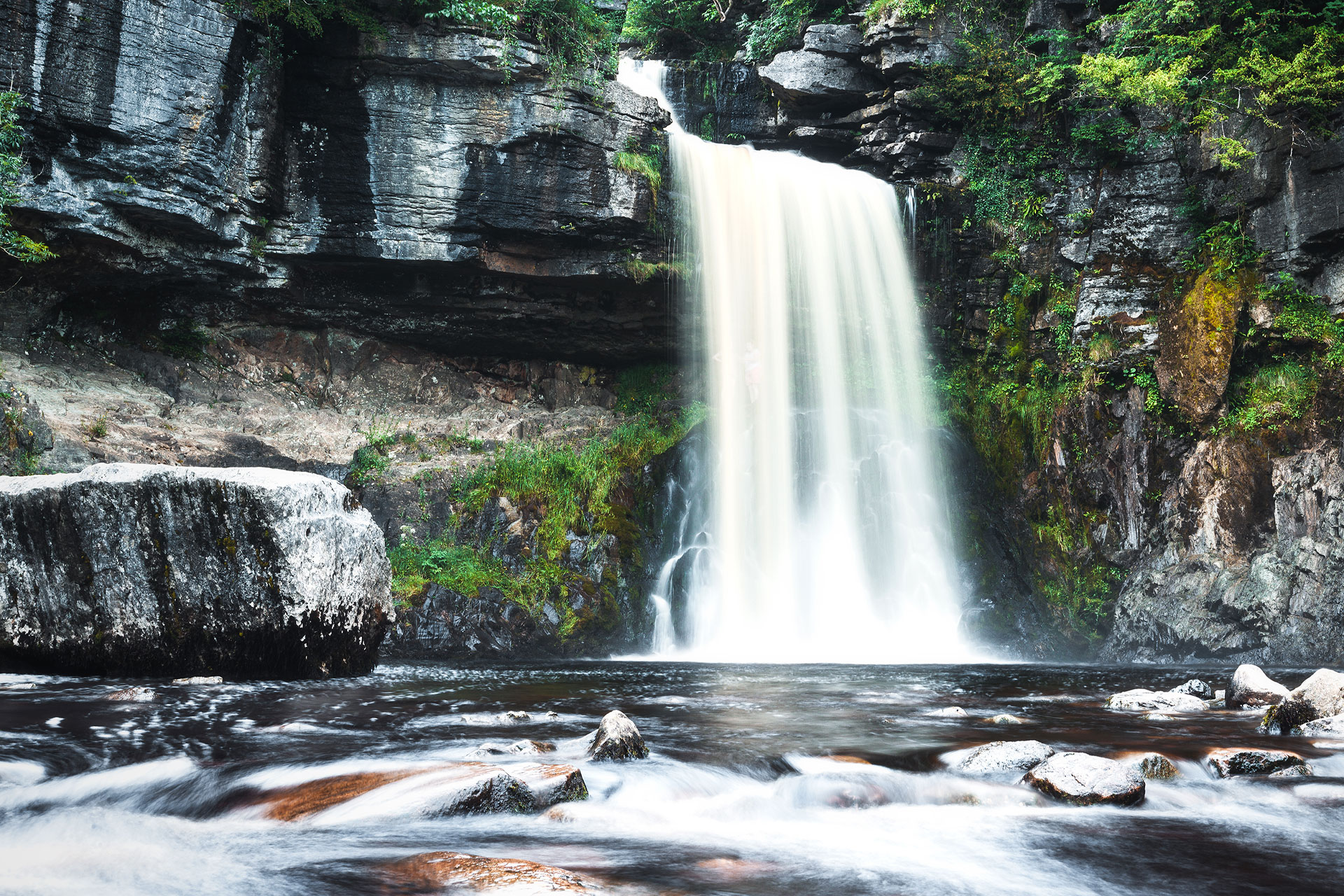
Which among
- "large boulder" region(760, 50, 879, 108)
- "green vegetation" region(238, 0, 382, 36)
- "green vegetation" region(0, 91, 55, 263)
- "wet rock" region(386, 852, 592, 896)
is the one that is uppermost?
"large boulder" region(760, 50, 879, 108)

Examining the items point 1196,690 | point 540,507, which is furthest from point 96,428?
point 1196,690

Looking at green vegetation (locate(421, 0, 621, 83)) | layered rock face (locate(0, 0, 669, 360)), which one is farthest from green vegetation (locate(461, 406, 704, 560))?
green vegetation (locate(421, 0, 621, 83))

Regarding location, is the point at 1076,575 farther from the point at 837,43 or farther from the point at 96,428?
the point at 96,428

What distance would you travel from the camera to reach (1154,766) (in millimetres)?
4410

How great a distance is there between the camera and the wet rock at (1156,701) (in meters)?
6.50

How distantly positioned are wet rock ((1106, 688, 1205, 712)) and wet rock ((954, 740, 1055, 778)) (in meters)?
2.54

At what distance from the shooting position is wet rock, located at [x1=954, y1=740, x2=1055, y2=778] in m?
4.39

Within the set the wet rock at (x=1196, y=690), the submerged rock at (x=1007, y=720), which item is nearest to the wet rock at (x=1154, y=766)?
the submerged rock at (x=1007, y=720)

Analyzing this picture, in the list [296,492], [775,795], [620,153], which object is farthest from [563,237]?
[775,795]

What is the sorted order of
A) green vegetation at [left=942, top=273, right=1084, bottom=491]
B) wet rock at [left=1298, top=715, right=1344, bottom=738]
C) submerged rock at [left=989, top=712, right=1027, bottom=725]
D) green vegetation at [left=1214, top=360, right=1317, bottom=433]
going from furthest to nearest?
1. green vegetation at [left=942, top=273, right=1084, bottom=491]
2. green vegetation at [left=1214, top=360, right=1317, bottom=433]
3. submerged rock at [left=989, top=712, right=1027, bottom=725]
4. wet rock at [left=1298, top=715, right=1344, bottom=738]

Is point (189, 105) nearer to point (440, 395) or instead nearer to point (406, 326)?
point (406, 326)

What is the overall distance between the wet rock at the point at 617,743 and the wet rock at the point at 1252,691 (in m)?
4.96

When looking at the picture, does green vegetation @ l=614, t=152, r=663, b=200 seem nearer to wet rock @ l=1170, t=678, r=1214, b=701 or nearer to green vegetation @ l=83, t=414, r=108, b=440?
green vegetation @ l=83, t=414, r=108, b=440

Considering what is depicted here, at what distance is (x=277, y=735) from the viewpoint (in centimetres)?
513
